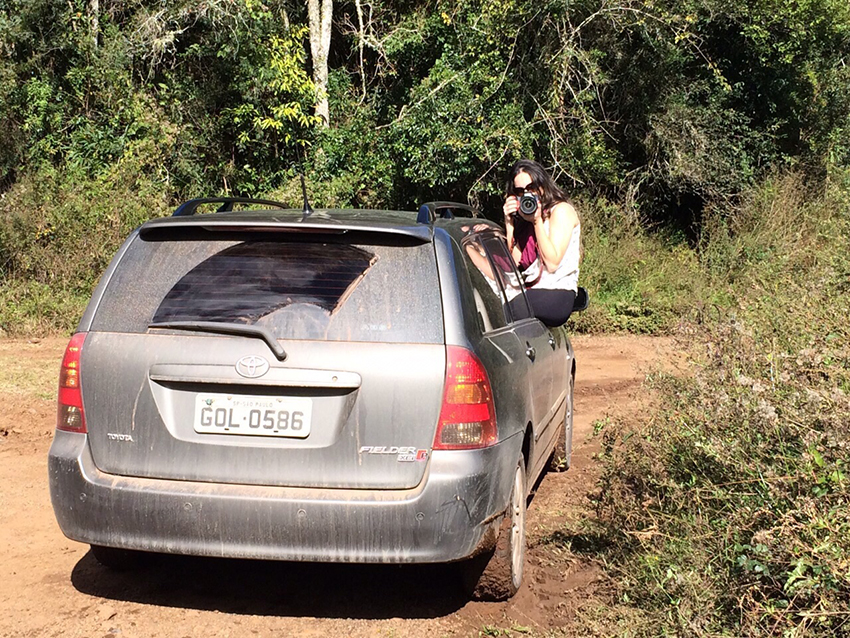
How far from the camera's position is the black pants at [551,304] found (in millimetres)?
6031

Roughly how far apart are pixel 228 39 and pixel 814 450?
1603cm

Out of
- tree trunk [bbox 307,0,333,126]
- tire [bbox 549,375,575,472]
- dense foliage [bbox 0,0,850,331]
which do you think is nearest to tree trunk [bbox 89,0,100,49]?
dense foliage [bbox 0,0,850,331]

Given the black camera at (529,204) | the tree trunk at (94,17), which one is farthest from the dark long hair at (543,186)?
the tree trunk at (94,17)

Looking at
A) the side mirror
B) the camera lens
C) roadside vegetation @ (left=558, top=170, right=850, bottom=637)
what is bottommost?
roadside vegetation @ (left=558, top=170, right=850, bottom=637)

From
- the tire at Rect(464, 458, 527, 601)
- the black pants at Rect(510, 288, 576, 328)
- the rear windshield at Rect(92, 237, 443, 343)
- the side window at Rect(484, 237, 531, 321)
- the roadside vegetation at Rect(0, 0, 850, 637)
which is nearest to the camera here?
the rear windshield at Rect(92, 237, 443, 343)

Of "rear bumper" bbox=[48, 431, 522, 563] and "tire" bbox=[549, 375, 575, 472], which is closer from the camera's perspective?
"rear bumper" bbox=[48, 431, 522, 563]

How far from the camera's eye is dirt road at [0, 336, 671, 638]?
3.96 metres

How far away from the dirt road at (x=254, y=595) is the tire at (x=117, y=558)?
5 centimetres

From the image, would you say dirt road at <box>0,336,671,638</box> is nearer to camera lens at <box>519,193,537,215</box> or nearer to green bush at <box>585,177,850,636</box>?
green bush at <box>585,177,850,636</box>

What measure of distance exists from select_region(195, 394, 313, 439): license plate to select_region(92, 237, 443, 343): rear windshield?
0.89ft

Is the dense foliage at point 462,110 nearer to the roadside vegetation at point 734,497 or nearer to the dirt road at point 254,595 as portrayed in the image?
the roadside vegetation at point 734,497

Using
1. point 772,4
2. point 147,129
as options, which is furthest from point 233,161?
point 772,4

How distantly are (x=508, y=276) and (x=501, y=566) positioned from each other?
192 centimetres

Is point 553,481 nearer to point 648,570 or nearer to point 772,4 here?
point 648,570
